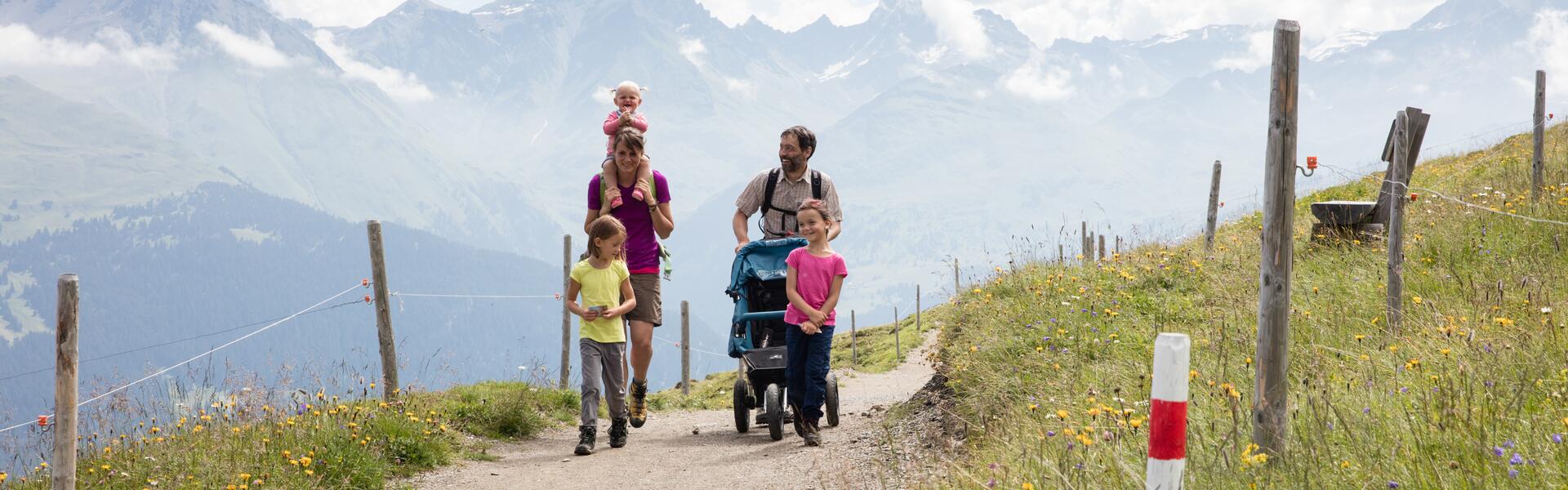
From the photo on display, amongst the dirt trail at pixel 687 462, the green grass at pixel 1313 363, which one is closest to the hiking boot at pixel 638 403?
the dirt trail at pixel 687 462

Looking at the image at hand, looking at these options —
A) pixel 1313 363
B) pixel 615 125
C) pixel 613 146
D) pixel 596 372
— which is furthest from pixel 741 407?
pixel 1313 363

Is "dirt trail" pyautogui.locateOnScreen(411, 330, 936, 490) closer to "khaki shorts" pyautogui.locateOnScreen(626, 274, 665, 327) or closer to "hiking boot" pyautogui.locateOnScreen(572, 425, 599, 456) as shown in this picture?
"hiking boot" pyautogui.locateOnScreen(572, 425, 599, 456)

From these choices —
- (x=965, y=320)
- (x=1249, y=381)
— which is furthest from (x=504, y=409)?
(x=1249, y=381)

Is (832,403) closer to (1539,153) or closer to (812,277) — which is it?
(812,277)

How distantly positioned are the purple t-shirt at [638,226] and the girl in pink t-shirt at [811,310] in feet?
4.27

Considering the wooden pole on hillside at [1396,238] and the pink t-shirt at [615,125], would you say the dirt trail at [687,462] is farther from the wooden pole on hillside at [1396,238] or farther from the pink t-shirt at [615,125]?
the wooden pole on hillside at [1396,238]

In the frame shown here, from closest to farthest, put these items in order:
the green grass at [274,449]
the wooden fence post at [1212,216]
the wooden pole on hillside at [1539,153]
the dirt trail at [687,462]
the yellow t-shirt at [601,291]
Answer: the green grass at [274,449]
the dirt trail at [687,462]
the yellow t-shirt at [601,291]
the wooden pole on hillside at [1539,153]
the wooden fence post at [1212,216]

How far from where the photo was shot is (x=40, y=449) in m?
6.71

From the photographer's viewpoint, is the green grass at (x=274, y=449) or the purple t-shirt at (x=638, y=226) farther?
the purple t-shirt at (x=638, y=226)

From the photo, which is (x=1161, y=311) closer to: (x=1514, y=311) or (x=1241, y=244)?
(x=1514, y=311)

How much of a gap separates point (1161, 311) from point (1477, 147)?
2432cm

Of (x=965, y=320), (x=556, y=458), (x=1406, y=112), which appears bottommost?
(x=556, y=458)

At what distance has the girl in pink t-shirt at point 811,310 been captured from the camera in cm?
690

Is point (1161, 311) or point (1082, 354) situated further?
point (1161, 311)
